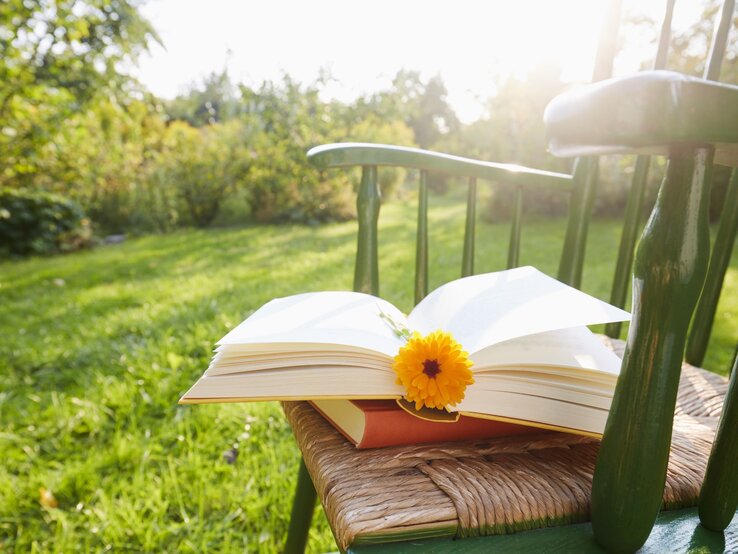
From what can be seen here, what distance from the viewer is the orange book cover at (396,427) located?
0.52 m

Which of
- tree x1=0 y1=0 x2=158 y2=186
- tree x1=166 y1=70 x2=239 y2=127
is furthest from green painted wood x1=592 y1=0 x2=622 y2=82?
tree x1=166 y1=70 x2=239 y2=127

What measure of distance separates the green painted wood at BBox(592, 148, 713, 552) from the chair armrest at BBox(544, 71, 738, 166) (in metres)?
0.04

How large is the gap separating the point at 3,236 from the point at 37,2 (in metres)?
2.94

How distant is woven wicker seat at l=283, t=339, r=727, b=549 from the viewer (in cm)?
42

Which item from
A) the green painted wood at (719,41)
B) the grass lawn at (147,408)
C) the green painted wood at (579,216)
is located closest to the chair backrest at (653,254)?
the green painted wood at (719,41)

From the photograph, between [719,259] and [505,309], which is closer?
[505,309]

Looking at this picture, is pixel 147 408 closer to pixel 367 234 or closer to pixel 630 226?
pixel 367 234

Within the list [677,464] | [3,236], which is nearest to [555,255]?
[677,464]

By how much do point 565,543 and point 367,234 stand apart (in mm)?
547

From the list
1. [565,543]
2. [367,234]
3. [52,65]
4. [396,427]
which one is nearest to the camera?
[565,543]

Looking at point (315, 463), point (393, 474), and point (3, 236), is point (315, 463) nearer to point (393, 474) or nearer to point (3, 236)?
point (393, 474)

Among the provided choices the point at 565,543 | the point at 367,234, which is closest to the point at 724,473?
the point at 565,543

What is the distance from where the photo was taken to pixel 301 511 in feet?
2.84

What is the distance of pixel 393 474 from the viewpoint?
0.48 m
